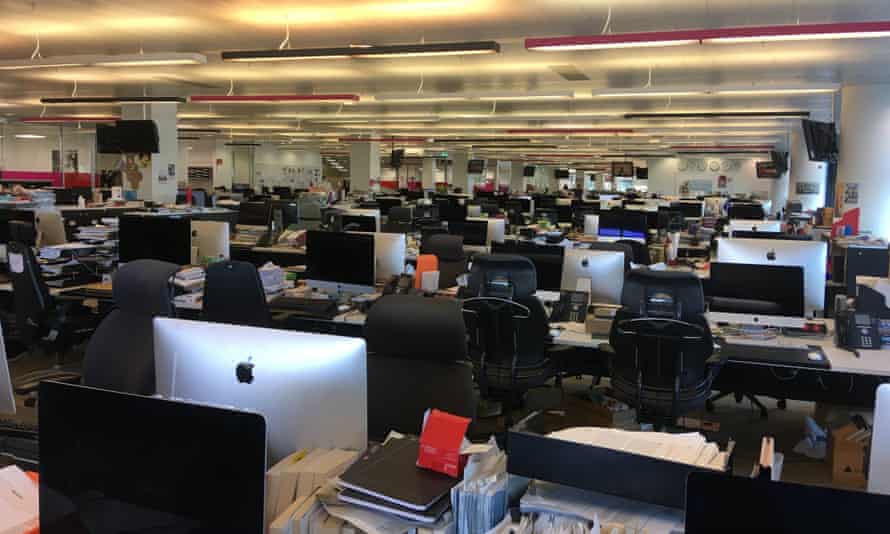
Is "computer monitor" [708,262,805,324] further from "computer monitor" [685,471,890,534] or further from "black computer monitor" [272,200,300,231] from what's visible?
"black computer monitor" [272,200,300,231]

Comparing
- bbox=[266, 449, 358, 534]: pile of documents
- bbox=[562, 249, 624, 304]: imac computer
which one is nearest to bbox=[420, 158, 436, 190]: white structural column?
bbox=[562, 249, 624, 304]: imac computer

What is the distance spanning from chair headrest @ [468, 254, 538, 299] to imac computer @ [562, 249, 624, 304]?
572 mm

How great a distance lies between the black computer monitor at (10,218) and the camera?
22.9 feet

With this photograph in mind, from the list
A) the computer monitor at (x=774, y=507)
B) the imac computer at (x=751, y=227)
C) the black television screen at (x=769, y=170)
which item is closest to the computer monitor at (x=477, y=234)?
the imac computer at (x=751, y=227)

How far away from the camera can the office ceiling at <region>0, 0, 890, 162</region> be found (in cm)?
725

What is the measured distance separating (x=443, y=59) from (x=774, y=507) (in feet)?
31.7

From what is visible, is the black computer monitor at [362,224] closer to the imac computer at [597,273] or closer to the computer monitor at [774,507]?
the imac computer at [597,273]

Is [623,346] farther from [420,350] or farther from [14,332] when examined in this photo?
[14,332]

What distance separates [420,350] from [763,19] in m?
6.30

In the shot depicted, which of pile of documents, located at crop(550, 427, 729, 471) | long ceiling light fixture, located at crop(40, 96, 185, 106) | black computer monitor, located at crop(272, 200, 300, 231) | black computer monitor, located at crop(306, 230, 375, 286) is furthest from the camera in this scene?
long ceiling light fixture, located at crop(40, 96, 185, 106)

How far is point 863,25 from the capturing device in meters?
5.84

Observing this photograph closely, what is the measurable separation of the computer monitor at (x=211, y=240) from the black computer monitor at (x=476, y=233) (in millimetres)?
3533

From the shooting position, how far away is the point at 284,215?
33.0 feet

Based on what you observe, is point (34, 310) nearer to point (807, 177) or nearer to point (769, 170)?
point (807, 177)
